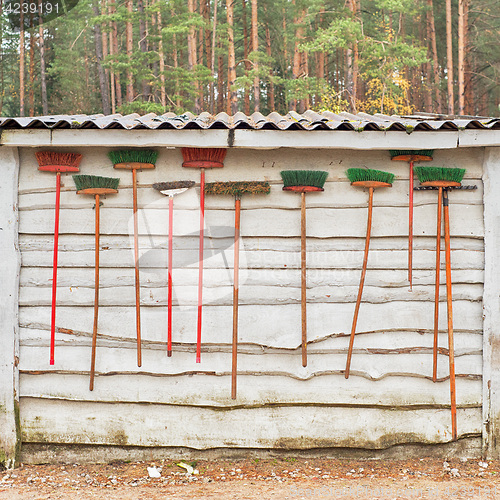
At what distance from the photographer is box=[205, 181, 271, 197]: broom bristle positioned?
4148 millimetres

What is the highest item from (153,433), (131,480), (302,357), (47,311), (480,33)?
(480,33)

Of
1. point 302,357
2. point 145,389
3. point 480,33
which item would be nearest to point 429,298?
point 302,357

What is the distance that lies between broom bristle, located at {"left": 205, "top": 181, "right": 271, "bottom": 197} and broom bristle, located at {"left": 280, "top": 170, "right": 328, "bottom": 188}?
166 millimetres

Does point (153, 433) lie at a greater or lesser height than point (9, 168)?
lesser

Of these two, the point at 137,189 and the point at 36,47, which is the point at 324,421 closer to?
the point at 137,189

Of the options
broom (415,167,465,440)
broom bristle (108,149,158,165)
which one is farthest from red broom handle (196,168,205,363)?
broom (415,167,465,440)

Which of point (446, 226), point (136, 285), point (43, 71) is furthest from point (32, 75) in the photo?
point (446, 226)

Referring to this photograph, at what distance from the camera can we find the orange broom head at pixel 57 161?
4098 millimetres

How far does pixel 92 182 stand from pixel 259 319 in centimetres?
175

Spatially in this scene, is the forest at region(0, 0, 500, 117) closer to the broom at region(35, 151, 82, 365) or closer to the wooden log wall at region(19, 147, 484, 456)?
the broom at region(35, 151, 82, 365)

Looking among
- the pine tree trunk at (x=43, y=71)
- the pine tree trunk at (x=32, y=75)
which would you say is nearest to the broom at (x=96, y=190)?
the pine tree trunk at (x=32, y=75)

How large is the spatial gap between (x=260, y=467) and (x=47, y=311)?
2.18m

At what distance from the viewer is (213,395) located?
14.0 ft

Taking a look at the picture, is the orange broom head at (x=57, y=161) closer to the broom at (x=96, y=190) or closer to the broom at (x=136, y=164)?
the broom at (x=96, y=190)
